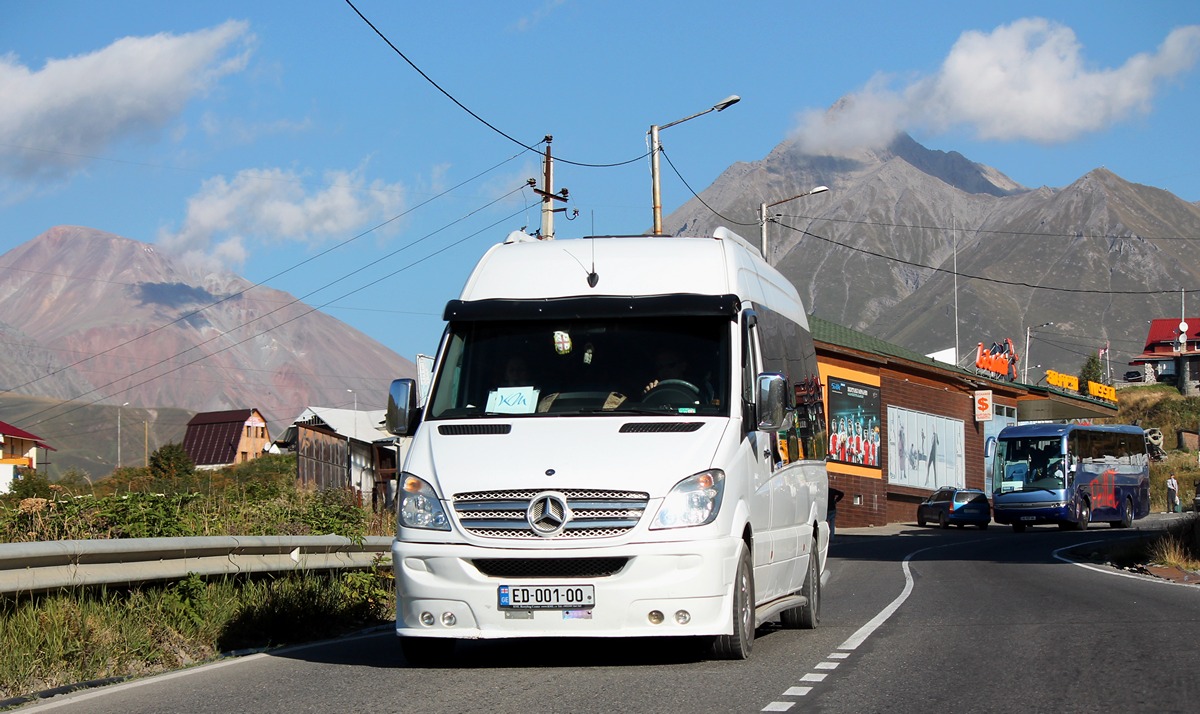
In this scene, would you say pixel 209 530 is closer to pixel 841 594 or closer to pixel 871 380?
pixel 841 594

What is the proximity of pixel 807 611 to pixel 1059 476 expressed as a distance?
35.0 metres

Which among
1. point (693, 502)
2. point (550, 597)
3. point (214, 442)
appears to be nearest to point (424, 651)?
point (550, 597)

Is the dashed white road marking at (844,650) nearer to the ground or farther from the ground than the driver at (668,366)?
nearer to the ground

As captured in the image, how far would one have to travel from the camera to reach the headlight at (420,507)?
885 cm

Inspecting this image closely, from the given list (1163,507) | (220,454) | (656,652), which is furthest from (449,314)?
(220,454)

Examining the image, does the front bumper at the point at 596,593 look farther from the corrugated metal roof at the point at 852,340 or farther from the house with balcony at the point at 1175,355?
the house with balcony at the point at 1175,355

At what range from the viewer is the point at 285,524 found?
13102 mm

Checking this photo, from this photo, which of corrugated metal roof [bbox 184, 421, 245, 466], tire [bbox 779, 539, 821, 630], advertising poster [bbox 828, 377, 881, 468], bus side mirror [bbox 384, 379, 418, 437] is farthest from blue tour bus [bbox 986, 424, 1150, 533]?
corrugated metal roof [bbox 184, 421, 245, 466]

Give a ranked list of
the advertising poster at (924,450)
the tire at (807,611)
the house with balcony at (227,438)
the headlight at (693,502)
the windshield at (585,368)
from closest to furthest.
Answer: the headlight at (693,502), the windshield at (585,368), the tire at (807,611), the advertising poster at (924,450), the house with balcony at (227,438)

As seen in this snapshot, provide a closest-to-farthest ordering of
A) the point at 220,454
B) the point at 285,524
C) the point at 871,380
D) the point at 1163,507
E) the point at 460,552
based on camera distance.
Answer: the point at 460,552 < the point at 285,524 < the point at 871,380 < the point at 1163,507 < the point at 220,454

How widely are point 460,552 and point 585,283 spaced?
2.40 m

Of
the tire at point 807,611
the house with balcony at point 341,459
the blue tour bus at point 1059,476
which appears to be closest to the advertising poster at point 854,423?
the blue tour bus at point 1059,476

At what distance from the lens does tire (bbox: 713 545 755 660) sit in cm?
908

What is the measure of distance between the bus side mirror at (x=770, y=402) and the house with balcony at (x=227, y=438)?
133000 millimetres
